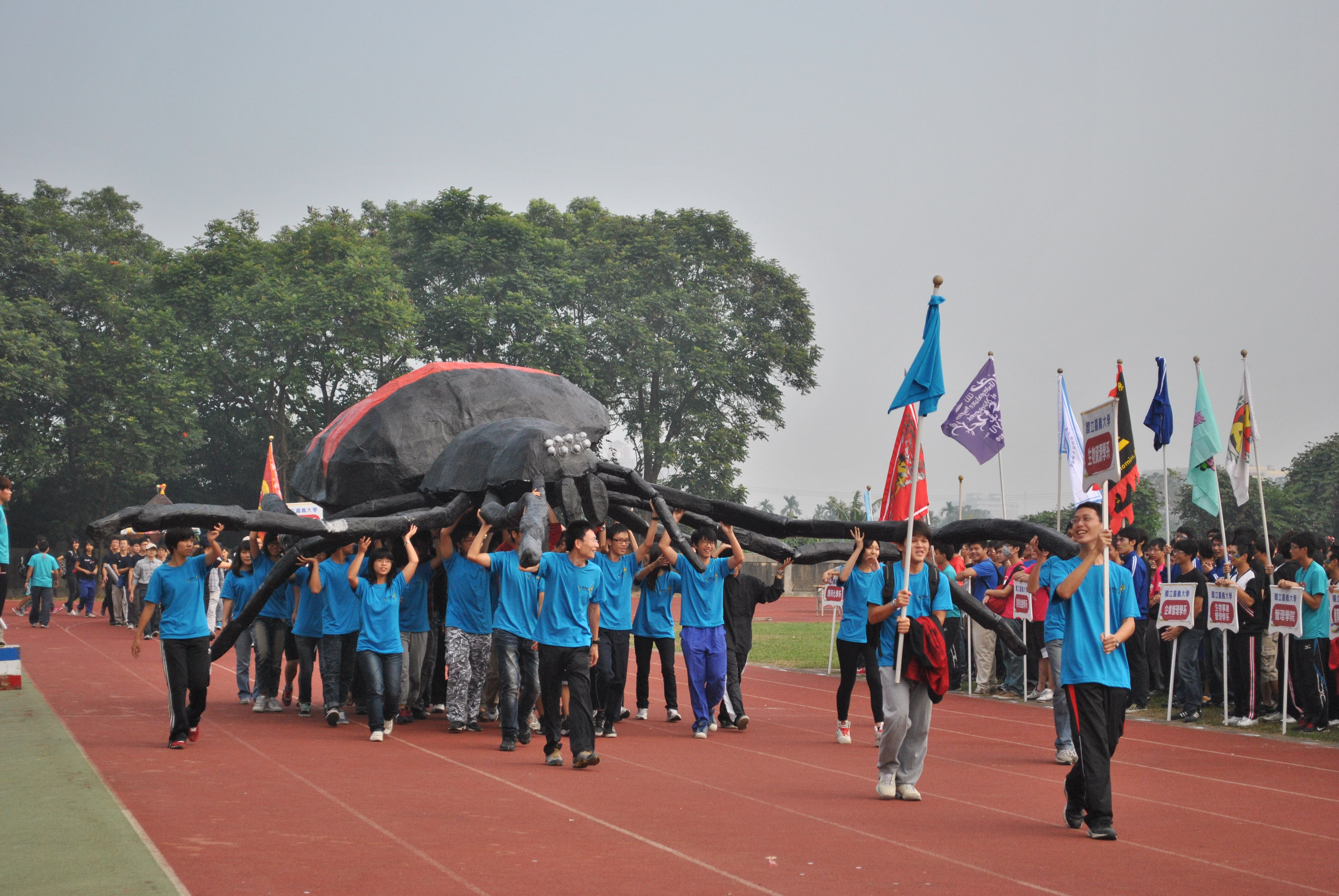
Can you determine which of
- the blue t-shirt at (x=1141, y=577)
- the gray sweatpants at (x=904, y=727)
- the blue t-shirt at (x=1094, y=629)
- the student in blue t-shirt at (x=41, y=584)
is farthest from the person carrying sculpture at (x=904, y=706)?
the student in blue t-shirt at (x=41, y=584)

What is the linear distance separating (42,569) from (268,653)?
45.5 feet

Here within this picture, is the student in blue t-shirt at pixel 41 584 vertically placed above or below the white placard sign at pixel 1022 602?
below

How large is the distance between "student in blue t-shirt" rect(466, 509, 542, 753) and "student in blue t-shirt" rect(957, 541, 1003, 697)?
6.79 meters

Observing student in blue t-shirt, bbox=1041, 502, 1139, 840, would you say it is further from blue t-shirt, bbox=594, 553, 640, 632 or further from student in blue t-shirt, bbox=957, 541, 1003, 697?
student in blue t-shirt, bbox=957, 541, 1003, 697

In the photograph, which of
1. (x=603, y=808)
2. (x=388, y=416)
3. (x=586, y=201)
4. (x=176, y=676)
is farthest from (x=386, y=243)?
(x=603, y=808)

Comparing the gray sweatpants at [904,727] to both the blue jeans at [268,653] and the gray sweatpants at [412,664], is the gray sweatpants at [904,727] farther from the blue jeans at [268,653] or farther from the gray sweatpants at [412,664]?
the blue jeans at [268,653]

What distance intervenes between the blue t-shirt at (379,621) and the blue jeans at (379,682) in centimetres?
7

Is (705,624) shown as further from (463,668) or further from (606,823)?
(606,823)

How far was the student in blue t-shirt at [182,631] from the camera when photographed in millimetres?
9352

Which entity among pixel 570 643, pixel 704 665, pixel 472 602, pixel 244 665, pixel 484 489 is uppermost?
pixel 484 489

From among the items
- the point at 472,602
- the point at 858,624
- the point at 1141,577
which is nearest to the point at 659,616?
the point at 472,602

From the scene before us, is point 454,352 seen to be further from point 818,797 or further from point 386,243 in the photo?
point 818,797

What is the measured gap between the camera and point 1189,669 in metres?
12.3

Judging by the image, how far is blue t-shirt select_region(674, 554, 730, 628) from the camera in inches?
427
